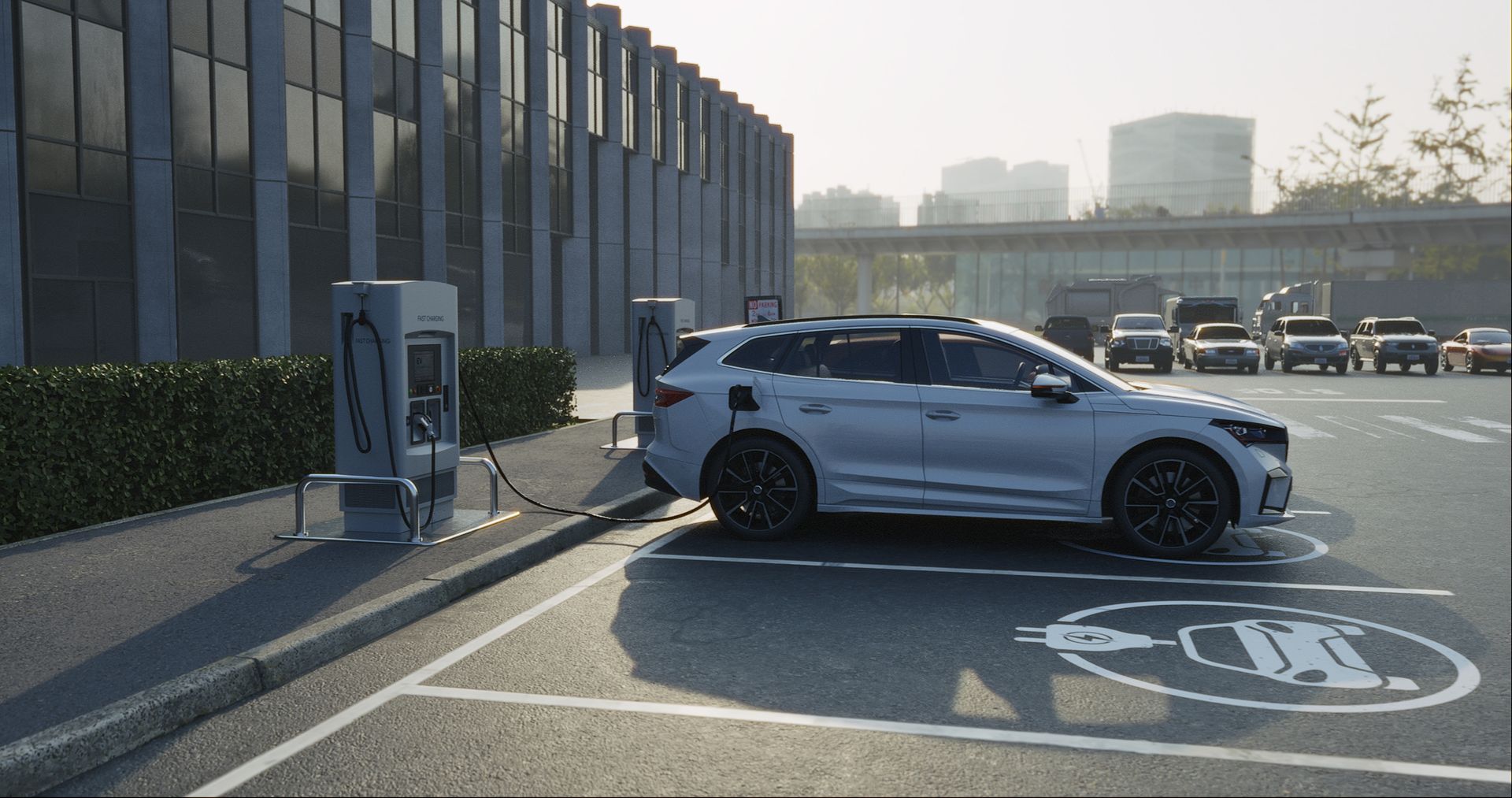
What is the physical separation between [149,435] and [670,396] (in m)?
3.92

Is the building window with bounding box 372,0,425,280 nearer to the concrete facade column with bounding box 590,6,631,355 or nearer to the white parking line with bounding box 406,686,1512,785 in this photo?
the concrete facade column with bounding box 590,6,631,355

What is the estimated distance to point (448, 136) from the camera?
1252 inches

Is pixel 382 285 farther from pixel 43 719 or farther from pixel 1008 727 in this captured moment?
pixel 1008 727

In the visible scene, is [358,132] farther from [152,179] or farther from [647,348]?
[647,348]

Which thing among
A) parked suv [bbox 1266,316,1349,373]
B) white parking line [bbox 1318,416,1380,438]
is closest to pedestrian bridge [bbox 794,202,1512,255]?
parked suv [bbox 1266,316,1349,373]

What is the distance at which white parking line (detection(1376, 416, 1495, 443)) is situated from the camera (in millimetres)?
15914

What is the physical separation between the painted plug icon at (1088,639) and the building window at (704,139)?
4933 cm

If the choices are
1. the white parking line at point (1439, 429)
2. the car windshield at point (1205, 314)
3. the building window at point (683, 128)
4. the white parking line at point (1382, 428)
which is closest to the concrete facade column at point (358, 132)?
the white parking line at point (1382, 428)

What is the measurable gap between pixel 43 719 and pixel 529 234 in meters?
33.5

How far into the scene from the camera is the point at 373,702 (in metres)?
5.04

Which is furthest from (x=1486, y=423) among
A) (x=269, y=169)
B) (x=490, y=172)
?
(x=490, y=172)

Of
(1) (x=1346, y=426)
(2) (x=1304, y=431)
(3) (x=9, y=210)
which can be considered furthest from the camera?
(3) (x=9, y=210)

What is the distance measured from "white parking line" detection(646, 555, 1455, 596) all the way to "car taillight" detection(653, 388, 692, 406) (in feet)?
3.90

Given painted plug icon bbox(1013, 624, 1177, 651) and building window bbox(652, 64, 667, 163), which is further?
building window bbox(652, 64, 667, 163)
